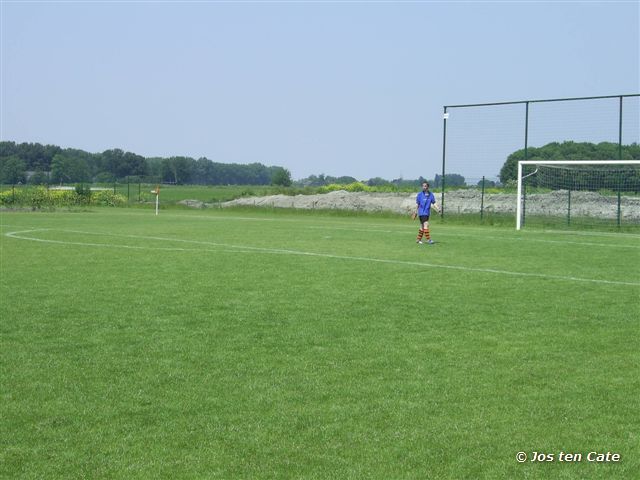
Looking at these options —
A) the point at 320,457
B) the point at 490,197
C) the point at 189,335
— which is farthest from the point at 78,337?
the point at 490,197

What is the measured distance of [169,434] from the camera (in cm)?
575

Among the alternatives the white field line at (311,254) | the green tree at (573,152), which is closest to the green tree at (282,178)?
the green tree at (573,152)

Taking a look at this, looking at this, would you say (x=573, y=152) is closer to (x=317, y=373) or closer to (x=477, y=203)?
(x=477, y=203)

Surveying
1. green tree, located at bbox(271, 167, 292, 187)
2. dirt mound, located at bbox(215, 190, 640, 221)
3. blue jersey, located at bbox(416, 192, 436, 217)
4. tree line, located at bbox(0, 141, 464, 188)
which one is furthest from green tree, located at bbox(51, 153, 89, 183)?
blue jersey, located at bbox(416, 192, 436, 217)

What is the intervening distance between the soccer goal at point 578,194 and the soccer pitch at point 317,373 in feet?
63.5

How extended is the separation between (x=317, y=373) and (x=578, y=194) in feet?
102

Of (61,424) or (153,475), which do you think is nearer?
(153,475)

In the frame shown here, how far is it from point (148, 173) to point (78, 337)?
12796 cm

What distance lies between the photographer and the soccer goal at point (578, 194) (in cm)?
3362

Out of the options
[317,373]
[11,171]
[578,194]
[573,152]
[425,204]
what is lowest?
[317,373]

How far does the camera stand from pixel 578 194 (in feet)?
119

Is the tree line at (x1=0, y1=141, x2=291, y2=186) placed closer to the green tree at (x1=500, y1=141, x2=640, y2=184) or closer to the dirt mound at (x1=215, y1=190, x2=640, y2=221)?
the dirt mound at (x1=215, y1=190, x2=640, y2=221)

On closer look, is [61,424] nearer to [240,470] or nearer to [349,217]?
[240,470]

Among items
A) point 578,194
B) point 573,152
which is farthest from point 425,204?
point 578,194
